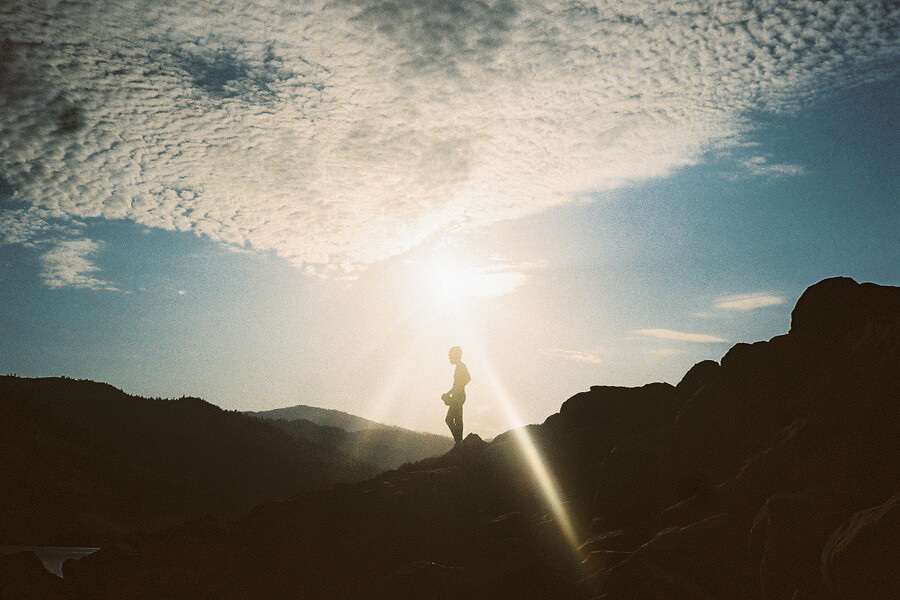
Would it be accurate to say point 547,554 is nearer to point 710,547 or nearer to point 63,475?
point 710,547

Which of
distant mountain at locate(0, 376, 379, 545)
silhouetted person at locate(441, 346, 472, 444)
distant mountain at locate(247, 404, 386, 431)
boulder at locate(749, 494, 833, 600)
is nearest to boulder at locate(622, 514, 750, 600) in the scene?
boulder at locate(749, 494, 833, 600)

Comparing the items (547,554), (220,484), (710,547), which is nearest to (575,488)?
(547,554)

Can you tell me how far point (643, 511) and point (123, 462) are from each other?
54.0 meters

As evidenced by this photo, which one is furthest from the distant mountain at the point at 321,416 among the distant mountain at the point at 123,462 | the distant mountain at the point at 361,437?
the distant mountain at the point at 123,462

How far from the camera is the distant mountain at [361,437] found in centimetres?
10550

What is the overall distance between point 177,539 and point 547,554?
30.1 feet

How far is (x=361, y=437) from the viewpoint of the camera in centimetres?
12962

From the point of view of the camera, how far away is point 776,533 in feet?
20.8

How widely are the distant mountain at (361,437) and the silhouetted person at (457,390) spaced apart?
71425 mm

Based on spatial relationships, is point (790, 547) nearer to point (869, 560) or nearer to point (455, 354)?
point (869, 560)

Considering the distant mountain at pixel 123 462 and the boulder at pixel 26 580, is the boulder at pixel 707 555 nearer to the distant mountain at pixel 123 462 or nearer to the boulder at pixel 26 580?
the boulder at pixel 26 580

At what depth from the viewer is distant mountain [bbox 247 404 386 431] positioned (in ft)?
Answer: 554

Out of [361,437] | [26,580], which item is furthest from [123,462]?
[361,437]

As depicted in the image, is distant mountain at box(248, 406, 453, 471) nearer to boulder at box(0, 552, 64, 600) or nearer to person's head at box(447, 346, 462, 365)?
person's head at box(447, 346, 462, 365)
